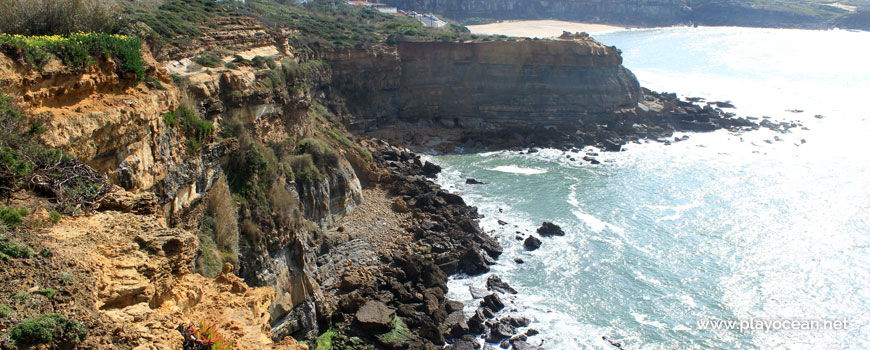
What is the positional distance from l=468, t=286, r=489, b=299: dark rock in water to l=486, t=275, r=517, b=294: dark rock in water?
36cm

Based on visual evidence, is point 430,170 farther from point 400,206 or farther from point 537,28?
point 537,28

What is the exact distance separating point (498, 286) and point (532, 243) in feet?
15.7

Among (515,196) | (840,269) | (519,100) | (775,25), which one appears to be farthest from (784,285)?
(775,25)

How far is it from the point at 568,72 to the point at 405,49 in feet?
49.6

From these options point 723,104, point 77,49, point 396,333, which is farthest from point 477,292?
point 723,104

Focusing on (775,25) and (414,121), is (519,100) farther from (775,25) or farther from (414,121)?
(775,25)

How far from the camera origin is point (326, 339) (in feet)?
71.7

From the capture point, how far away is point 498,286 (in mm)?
27109

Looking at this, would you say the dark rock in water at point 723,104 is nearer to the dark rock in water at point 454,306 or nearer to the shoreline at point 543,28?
the shoreline at point 543,28

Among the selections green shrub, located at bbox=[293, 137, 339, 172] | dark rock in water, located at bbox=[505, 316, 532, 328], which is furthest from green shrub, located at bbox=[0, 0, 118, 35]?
dark rock in water, located at bbox=[505, 316, 532, 328]

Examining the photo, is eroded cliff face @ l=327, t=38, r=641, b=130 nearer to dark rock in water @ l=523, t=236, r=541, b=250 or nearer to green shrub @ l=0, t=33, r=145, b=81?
dark rock in water @ l=523, t=236, r=541, b=250

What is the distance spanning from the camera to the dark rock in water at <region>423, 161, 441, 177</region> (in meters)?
41.9

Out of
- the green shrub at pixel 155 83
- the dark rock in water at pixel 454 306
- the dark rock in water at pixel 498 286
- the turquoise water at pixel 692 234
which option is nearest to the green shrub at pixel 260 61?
the green shrub at pixel 155 83

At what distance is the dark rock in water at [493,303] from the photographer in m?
25.4
